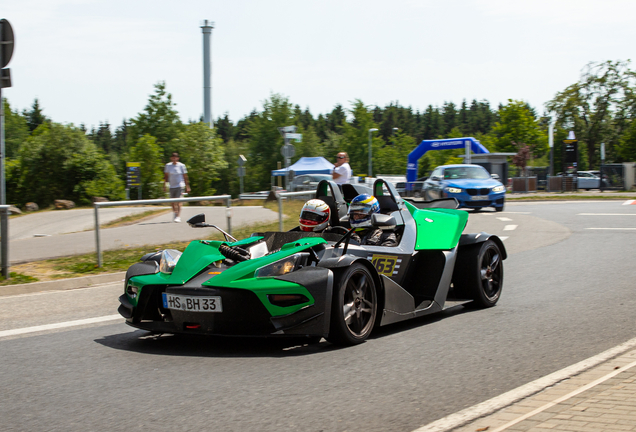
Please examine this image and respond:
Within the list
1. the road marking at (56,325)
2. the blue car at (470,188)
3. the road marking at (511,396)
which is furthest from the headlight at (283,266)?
the blue car at (470,188)

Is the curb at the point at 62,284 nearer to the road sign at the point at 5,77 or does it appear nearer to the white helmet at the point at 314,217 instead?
the road sign at the point at 5,77

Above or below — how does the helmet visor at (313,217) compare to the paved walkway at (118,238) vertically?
above

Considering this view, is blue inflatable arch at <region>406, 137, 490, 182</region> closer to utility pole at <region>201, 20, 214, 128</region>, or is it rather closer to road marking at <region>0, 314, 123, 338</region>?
utility pole at <region>201, 20, 214, 128</region>

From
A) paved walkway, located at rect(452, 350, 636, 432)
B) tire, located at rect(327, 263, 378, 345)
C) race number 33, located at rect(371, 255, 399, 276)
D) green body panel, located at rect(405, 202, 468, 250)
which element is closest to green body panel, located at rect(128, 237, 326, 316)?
tire, located at rect(327, 263, 378, 345)

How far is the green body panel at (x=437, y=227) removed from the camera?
22.7 ft

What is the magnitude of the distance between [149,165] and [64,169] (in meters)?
5.80

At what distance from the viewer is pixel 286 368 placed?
193 inches

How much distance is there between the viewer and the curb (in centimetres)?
905

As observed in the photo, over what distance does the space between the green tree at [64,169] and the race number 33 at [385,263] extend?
40.3 meters

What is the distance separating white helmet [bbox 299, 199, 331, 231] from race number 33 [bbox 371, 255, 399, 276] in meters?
0.66

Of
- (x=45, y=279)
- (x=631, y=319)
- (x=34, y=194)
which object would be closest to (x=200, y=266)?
(x=631, y=319)

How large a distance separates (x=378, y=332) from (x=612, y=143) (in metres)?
64.8

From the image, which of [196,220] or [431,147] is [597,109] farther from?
[196,220]

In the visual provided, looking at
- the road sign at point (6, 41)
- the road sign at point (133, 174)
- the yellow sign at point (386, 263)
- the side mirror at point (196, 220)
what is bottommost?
the yellow sign at point (386, 263)
